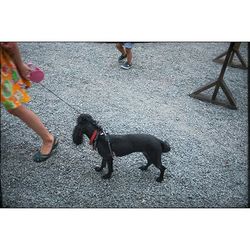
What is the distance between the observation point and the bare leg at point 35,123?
1805 mm

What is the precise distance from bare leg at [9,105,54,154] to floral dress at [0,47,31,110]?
0.13 metres

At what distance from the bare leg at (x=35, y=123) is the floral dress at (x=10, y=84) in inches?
5.3

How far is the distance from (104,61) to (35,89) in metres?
0.90

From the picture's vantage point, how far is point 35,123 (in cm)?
193

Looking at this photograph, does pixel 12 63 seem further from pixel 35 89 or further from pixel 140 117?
pixel 140 117

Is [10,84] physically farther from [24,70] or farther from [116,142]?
[116,142]

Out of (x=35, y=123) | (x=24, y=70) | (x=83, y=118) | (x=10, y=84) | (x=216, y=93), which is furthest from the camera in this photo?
(x=216, y=93)

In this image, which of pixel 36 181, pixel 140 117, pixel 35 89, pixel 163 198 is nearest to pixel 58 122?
pixel 35 89

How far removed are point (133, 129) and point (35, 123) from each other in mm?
1031

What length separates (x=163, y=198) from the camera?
1.95 meters

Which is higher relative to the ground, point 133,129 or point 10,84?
point 10,84

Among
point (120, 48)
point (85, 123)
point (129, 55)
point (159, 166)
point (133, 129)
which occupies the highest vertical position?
point (120, 48)

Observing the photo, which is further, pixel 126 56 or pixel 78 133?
pixel 126 56

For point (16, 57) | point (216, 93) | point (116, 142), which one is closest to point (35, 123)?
point (16, 57)
